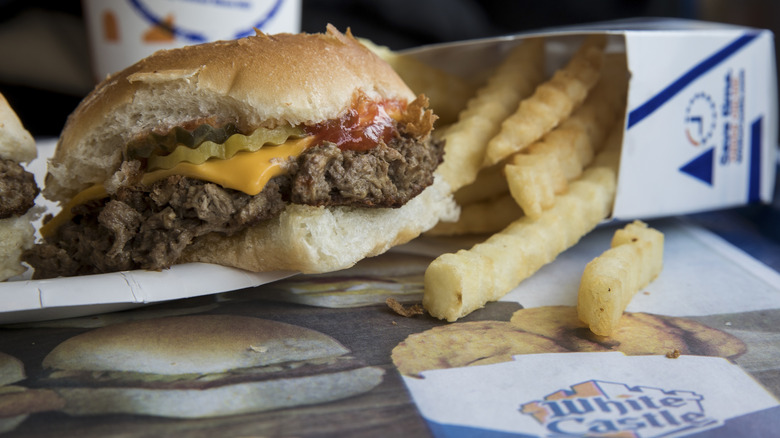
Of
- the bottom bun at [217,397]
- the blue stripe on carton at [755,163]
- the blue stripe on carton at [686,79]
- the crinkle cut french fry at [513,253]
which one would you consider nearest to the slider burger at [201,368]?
the bottom bun at [217,397]

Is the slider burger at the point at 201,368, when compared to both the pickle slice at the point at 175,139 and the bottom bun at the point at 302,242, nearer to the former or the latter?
the bottom bun at the point at 302,242

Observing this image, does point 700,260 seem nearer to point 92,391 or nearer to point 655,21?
point 655,21

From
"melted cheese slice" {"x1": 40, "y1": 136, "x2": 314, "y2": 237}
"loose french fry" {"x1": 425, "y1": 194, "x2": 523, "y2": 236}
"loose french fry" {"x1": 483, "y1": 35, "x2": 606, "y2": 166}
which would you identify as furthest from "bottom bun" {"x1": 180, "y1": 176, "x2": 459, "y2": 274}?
"loose french fry" {"x1": 425, "y1": 194, "x2": 523, "y2": 236}

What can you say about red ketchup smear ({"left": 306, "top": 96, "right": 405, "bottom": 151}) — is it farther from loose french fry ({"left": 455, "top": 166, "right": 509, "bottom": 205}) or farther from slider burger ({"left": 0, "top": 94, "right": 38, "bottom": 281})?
slider burger ({"left": 0, "top": 94, "right": 38, "bottom": 281})

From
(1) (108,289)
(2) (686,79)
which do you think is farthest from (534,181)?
(1) (108,289)

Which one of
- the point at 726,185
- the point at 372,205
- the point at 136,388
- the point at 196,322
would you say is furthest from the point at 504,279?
the point at 726,185

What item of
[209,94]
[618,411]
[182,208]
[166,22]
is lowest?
[618,411]

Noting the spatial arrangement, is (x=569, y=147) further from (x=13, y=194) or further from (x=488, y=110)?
(x=13, y=194)
